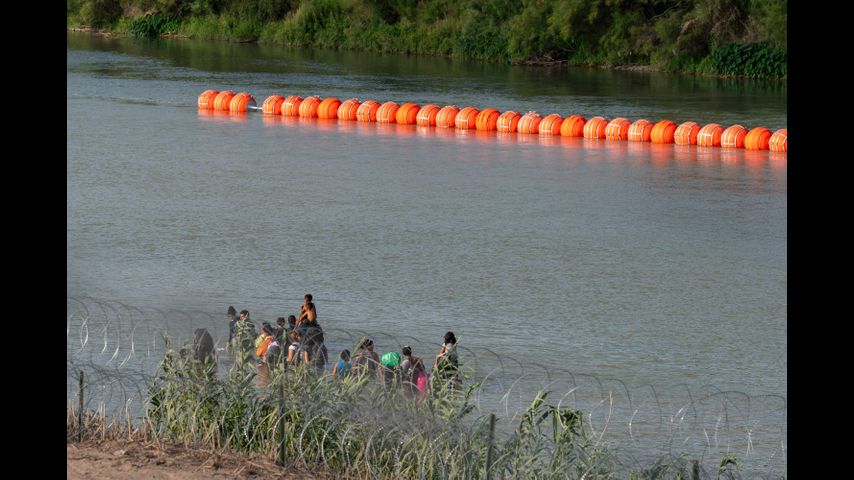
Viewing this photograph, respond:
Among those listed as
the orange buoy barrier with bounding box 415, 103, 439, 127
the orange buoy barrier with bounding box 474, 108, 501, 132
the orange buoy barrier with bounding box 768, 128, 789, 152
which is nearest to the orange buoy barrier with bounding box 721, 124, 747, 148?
the orange buoy barrier with bounding box 768, 128, 789, 152

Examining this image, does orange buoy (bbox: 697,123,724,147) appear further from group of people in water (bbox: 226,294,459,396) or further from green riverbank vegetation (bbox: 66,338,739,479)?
green riverbank vegetation (bbox: 66,338,739,479)

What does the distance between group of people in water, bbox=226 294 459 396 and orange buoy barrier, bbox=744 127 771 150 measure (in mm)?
26042

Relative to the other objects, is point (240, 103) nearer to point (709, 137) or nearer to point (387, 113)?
point (387, 113)

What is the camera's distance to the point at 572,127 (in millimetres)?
45500

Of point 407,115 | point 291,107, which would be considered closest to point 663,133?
point 407,115

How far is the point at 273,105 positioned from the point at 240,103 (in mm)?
1581

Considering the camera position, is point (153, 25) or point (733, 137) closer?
point (733, 137)

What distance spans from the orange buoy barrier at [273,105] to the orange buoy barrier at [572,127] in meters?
12.1

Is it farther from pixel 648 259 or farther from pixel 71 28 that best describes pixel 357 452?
pixel 71 28

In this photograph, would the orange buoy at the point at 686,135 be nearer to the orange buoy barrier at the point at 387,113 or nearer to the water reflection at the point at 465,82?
the water reflection at the point at 465,82
